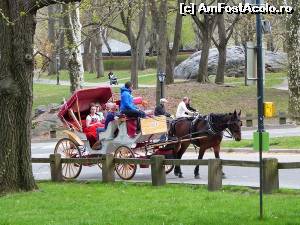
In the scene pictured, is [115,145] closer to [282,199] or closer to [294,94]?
[282,199]

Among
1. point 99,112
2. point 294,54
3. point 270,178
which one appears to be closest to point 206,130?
point 99,112

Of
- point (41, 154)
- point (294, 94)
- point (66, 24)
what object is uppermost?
point (66, 24)

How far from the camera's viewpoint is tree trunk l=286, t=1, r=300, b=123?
31578 mm

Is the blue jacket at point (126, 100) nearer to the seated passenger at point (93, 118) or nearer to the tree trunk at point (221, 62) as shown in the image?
the seated passenger at point (93, 118)

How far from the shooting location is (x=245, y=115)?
36.7 metres

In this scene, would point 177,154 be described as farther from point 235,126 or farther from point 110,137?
point 235,126

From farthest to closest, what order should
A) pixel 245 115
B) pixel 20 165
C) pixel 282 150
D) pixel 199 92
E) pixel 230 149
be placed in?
pixel 199 92, pixel 245 115, pixel 230 149, pixel 282 150, pixel 20 165

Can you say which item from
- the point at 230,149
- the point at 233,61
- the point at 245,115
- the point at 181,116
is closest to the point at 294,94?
the point at 245,115

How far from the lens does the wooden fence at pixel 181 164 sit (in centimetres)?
1386

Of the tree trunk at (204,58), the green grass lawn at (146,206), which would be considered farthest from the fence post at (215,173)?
the tree trunk at (204,58)

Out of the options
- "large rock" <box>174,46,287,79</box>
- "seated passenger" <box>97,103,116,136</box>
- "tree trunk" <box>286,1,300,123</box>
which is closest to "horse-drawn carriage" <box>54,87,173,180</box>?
"seated passenger" <box>97,103,116,136</box>

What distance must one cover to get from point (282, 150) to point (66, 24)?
47.7 ft

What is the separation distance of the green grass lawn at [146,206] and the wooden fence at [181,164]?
0.27 metres

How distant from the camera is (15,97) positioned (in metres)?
15.7
